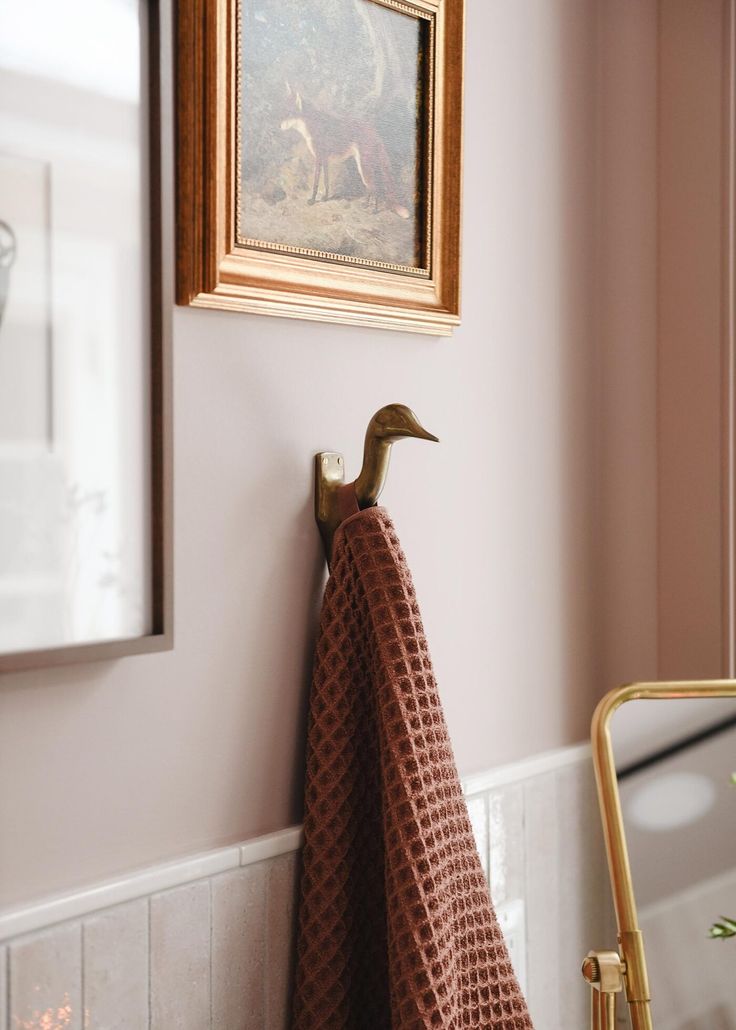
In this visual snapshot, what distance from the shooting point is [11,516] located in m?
0.67

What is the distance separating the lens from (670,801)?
1.09m

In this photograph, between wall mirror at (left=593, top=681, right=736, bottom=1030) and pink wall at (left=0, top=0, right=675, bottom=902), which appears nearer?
pink wall at (left=0, top=0, right=675, bottom=902)

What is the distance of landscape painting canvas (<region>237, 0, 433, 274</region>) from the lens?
0.82 metres

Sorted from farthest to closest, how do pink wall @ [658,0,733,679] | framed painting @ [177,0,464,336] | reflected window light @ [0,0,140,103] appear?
pink wall @ [658,0,733,679] → framed painting @ [177,0,464,336] → reflected window light @ [0,0,140,103]

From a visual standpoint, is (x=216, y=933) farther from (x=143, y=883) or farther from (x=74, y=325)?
(x=74, y=325)

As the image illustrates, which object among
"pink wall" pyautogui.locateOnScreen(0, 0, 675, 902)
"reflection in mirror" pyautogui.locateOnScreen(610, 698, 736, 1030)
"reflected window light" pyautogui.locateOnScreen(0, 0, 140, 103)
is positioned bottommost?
"reflection in mirror" pyautogui.locateOnScreen(610, 698, 736, 1030)

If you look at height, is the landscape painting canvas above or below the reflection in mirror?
above

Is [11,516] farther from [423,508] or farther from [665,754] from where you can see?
[665,754]

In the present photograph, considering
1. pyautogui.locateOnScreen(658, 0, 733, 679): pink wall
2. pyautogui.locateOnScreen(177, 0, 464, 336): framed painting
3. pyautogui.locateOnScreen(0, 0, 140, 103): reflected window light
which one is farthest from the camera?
pyautogui.locateOnScreen(658, 0, 733, 679): pink wall

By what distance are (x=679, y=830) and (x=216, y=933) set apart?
1.65 feet

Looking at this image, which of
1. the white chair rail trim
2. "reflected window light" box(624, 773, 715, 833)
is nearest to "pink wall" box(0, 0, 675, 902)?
the white chair rail trim

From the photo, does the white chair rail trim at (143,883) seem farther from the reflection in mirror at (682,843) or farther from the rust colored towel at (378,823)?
the reflection in mirror at (682,843)

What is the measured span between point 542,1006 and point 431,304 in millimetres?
705

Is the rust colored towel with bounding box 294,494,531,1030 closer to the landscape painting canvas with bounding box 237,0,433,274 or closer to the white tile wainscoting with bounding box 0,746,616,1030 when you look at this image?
the white tile wainscoting with bounding box 0,746,616,1030
